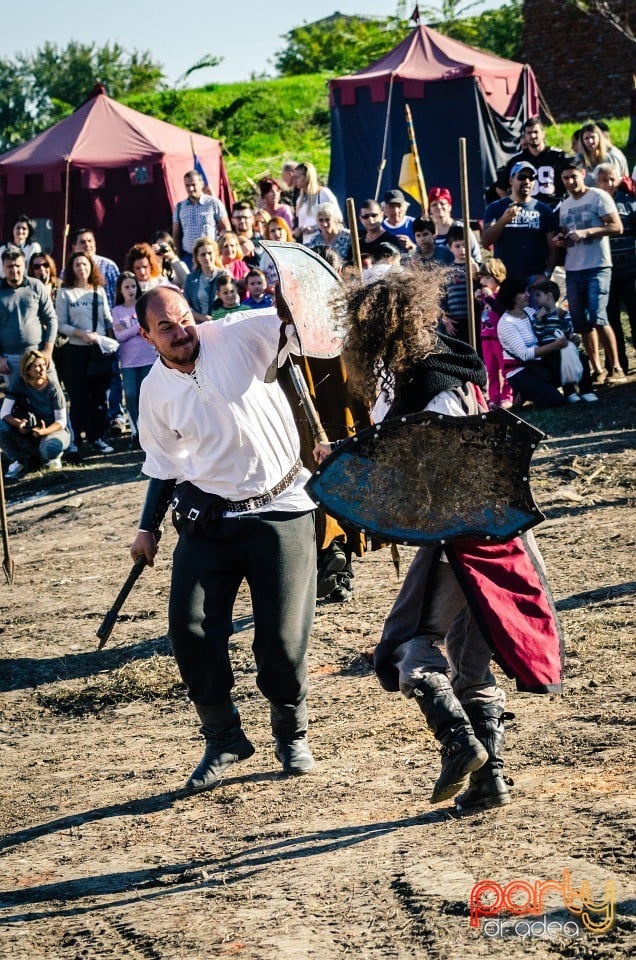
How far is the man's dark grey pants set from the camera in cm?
506

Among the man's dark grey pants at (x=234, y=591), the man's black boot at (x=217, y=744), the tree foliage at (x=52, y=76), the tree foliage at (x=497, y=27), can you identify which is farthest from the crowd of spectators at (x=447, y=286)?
the tree foliage at (x=52, y=76)

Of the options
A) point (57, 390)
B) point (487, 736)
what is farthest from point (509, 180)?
point (487, 736)

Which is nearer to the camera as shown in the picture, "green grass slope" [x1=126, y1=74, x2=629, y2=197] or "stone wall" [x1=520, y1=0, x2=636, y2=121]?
"green grass slope" [x1=126, y1=74, x2=629, y2=197]

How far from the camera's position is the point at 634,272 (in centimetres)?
1203

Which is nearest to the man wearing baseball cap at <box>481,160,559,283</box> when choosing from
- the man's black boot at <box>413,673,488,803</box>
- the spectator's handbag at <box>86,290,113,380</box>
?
the spectator's handbag at <box>86,290,113,380</box>

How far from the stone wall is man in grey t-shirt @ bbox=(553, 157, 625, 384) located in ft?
60.2

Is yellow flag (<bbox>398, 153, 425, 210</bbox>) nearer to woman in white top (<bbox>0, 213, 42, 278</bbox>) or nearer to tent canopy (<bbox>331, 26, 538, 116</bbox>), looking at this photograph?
tent canopy (<bbox>331, 26, 538, 116</bbox>)

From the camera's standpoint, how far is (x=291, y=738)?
528cm

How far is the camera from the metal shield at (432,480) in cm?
419

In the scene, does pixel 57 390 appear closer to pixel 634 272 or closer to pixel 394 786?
pixel 634 272

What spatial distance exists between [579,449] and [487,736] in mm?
6129

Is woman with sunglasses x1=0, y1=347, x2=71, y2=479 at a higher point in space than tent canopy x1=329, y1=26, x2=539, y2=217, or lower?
lower

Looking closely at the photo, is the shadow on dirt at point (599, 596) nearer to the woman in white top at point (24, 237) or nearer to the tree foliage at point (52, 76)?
the woman in white top at point (24, 237)

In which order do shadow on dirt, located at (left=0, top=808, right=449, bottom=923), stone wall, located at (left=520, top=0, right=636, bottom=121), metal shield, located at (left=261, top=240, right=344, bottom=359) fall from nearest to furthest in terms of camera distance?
1. shadow on dirt, located at (left=0, top=808, right=449, bottom=923)
2. metal shield, located at (left=261, top=240, right=344, bottom=359)
3. stone wall, located at (left=520, top=0, right=636, bottom=121)
